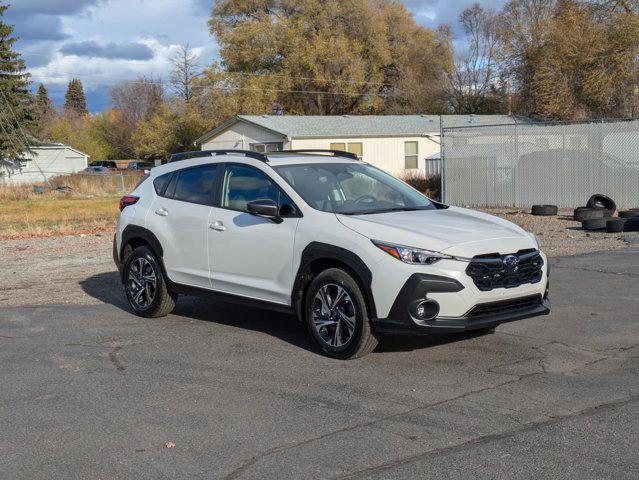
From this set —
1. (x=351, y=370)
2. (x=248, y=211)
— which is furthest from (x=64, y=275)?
(x=351, y=370)

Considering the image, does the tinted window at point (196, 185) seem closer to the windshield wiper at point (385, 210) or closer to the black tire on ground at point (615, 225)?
the windshield wiper at point (385, 210)

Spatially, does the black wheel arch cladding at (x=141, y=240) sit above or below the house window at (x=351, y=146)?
below

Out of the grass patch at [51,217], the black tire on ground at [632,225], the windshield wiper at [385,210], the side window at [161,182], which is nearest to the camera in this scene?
the windshield wiper at [385,210]

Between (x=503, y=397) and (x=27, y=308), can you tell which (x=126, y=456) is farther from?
(x=27, y=308)

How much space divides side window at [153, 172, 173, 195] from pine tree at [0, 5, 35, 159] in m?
50.0

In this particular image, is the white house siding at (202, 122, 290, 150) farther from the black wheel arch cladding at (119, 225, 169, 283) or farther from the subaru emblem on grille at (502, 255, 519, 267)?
the subaru emblem on grille at (502, 255, 519, 267)

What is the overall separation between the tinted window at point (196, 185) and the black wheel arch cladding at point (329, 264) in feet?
5.17

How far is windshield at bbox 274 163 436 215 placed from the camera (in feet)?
22.7

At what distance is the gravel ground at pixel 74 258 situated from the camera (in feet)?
34.2

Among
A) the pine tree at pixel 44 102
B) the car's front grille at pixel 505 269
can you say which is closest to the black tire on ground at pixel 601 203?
the car's front grille at pixel 505 269

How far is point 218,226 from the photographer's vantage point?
24.4 feet

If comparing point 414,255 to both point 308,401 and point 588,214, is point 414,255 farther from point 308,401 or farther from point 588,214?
point 588,214

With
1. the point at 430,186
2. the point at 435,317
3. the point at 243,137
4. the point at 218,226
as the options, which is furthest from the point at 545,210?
the point at 243,137

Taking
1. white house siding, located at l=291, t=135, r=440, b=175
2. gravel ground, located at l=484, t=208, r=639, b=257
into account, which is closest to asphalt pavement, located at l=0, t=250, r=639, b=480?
gravel ground, located at l=484, t=208, r=639, b=257
